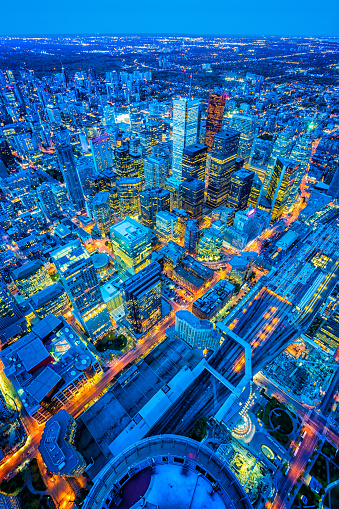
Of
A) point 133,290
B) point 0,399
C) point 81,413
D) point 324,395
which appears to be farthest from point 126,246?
point 324,395

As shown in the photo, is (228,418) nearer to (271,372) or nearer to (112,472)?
(271,372)

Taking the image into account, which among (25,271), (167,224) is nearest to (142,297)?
(167,224)

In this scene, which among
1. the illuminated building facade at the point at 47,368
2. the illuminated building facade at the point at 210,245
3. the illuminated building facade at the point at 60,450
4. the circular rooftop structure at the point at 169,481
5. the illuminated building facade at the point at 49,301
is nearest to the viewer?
the circular rooftop structure at the point at 169,481

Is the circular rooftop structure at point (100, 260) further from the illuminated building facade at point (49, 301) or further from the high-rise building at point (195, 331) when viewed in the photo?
the high-rise building at point (195, 331)

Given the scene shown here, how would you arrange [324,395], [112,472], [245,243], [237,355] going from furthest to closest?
[245,243]
[237,355]
[324,395]
[112,472]

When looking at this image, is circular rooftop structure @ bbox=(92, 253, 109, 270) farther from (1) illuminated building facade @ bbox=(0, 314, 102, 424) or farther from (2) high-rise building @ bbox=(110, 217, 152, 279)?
(1) illuminated building facade @ bbox=(0, 314, 102, 424)

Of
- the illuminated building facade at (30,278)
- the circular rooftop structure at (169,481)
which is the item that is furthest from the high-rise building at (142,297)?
the circular rooftop structure at (169,481)
